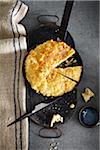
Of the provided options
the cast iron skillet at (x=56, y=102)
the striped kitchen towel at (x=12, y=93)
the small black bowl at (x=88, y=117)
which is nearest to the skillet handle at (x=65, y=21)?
the cast iron skillet at (x=56, y=102)

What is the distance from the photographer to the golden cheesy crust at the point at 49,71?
1636 millimetres

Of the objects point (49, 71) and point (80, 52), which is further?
point (80, 52)

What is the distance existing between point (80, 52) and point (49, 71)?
16 centimetres

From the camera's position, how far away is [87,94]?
1707 mm

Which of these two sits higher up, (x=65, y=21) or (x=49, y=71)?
(x=65, y=21)

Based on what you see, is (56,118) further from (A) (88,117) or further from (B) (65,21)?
(B) (65,21)

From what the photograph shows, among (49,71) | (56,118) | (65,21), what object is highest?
(65,21)

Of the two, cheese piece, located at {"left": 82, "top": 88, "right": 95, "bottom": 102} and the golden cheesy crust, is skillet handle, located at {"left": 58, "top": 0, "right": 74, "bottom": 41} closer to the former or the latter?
the golden cheesy crust

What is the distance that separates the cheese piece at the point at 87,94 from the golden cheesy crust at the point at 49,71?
0.25 ft

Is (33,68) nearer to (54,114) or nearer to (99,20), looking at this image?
(54,114)

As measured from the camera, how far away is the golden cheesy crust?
1636mm

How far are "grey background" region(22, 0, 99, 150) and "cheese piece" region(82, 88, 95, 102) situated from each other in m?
0.01

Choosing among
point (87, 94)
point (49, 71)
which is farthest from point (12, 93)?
point (87, 94)

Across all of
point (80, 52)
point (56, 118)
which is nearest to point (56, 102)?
point (56, 118)
